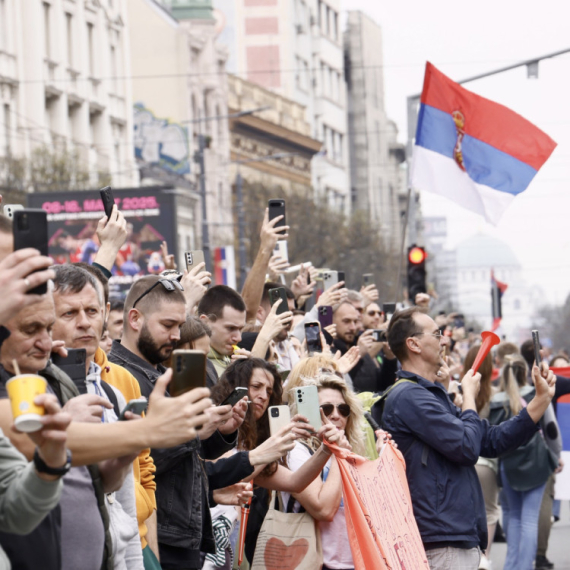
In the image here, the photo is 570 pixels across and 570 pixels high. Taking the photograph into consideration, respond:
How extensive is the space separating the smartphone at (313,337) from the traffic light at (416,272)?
335 inches

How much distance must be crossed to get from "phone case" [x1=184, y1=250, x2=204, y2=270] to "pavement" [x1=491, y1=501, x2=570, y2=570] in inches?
228

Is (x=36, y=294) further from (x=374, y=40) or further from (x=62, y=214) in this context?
(x=374, y=40)

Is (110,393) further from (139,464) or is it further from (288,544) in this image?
(288,544)

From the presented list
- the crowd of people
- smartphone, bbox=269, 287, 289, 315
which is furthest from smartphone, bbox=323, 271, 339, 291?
smartphone, bbox=269, 287, 289, 315

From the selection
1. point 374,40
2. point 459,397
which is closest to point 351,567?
point 459,397

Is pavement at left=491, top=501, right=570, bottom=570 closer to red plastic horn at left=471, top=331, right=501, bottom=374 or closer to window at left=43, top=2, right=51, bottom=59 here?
red plastic horn at left=471, top=331, right=501, bottom=374

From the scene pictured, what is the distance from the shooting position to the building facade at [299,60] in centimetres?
8300

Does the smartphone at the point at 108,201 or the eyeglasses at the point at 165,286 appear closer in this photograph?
the eyeglasses at the point at 165,286

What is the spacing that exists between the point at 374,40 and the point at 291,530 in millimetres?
106593

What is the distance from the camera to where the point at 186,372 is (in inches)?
147

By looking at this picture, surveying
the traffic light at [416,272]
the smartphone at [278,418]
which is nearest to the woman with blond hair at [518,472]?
the smartphone at [278,418]

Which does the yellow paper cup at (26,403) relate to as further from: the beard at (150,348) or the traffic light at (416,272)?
the traffic light at (416,272)

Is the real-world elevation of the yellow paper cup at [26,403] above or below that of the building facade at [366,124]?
below

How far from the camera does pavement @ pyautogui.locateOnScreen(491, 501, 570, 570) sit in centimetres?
1254
